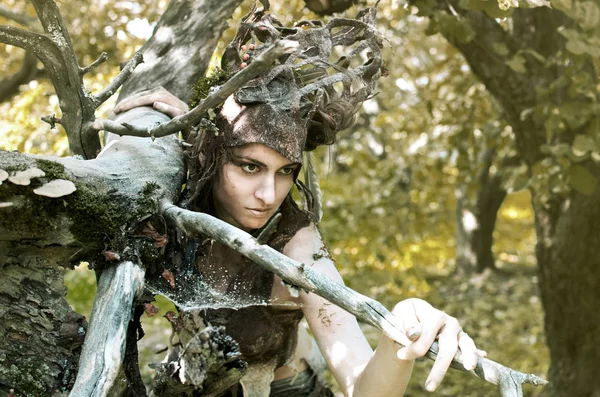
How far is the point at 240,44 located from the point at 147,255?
0.93 meters

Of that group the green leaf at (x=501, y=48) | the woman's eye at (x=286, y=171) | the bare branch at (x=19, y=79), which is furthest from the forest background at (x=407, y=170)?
the woman's eye at (x=286, y=171)

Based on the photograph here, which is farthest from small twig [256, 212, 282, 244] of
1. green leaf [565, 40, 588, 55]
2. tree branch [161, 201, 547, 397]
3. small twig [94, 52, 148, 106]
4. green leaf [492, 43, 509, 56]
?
green leaf [492, 43, 509, 56]

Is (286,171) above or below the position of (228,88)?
below

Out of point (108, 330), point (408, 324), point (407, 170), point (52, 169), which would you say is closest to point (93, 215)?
point (52, 169)

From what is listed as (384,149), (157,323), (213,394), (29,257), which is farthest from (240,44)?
(384,149)

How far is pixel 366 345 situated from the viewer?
A: 2.50 metres

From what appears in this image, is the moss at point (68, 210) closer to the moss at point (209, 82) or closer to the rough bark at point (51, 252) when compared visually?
the rough bark at point (51, 252)

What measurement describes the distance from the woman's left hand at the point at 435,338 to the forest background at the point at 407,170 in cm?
238

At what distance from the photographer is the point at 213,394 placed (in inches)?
78.1

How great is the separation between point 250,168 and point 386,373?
2.70 ft

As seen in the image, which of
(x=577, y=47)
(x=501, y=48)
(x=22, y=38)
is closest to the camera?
(x=22, y=38)

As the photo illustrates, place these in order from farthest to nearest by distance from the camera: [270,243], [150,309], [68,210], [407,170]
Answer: [407,170] → [270,243] → [150,309] → [68,210]

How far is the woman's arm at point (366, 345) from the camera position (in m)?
1.78

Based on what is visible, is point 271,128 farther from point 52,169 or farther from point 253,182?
point 52,169
